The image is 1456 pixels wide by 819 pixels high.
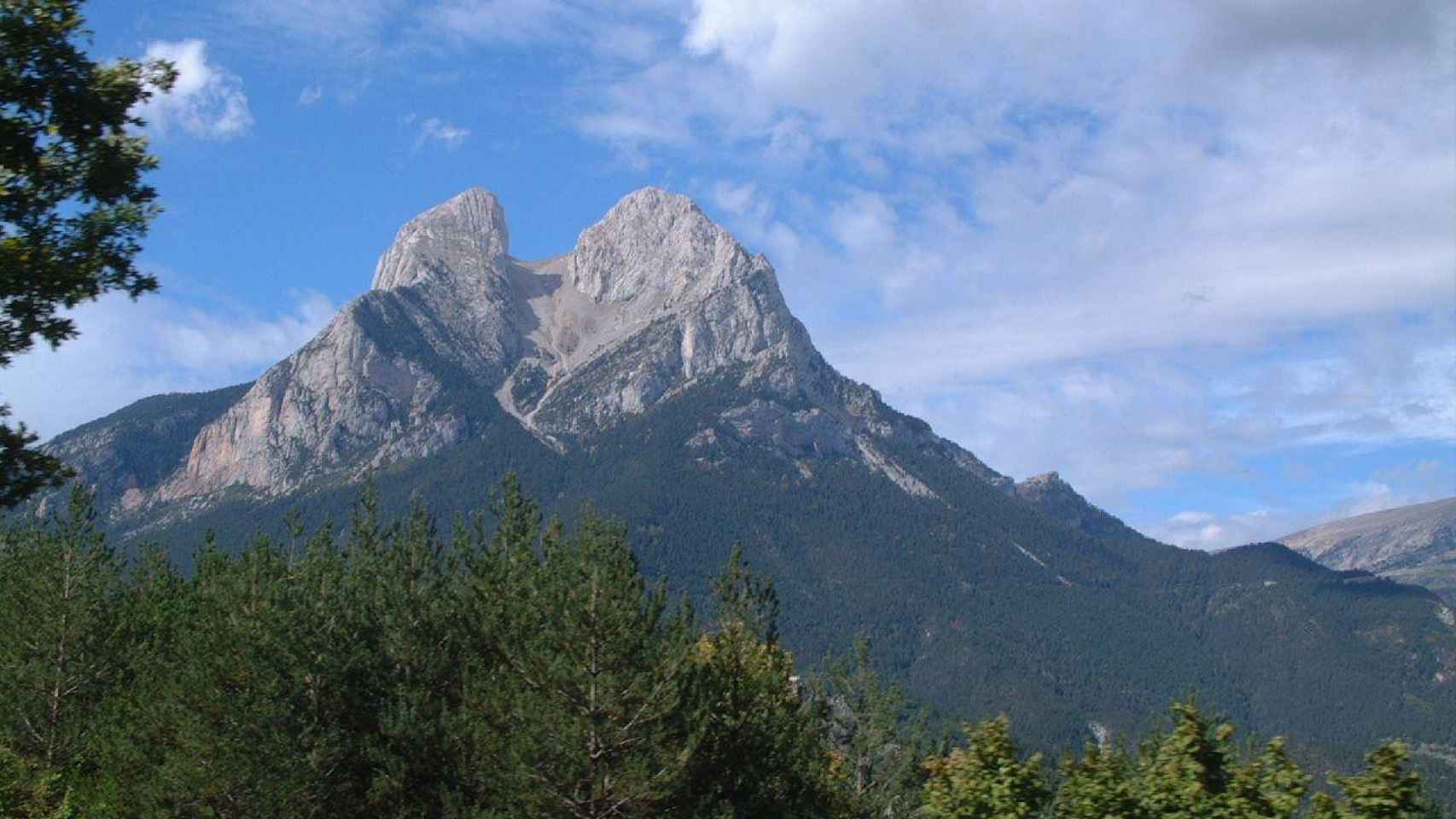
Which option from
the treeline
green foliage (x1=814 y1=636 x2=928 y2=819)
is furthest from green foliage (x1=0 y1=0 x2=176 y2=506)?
green foliage (x1=814 y1=636 x2=928 y2=819)

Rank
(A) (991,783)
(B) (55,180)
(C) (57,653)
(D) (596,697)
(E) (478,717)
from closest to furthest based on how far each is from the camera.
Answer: (B) (55,180)
(A) (991,783)
(D) (596,697)
(E) (478,717)
(C) (57,653)

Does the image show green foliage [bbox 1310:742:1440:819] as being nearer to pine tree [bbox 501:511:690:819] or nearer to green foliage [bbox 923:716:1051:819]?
green foliage [bbox 923:716:1051:819]

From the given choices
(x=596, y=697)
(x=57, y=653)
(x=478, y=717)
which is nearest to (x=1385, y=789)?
(x=596, y=697)

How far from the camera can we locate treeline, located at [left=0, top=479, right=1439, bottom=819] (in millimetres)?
22078

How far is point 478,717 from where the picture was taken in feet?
103

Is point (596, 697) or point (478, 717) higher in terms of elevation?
point (596, 697)

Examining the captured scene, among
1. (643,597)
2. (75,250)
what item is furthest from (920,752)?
(75,250)

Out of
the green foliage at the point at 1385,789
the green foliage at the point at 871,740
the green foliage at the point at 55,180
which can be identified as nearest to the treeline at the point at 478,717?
the green foliage at the point at 1385,789

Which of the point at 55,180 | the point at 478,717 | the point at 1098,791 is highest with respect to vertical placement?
the point at 55,180

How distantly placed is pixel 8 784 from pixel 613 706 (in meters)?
13.5

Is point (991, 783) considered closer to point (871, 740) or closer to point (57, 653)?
point (871, 740)

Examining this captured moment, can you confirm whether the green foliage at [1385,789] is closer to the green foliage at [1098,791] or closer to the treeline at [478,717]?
the treeline at [478,717]

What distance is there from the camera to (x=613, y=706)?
94.7ft

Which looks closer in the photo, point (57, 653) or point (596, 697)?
point (596, 697)
